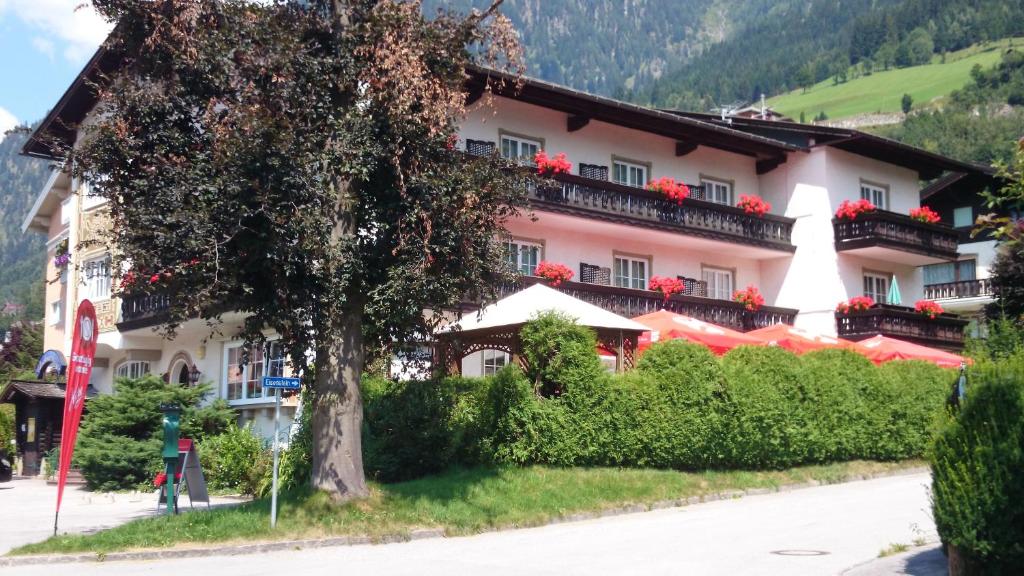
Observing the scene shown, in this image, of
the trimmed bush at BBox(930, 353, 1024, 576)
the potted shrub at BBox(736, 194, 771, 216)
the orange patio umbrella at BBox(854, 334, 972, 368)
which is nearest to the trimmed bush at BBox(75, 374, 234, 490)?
the orange patio umbrella at BBox(854, 334, 972, 368)

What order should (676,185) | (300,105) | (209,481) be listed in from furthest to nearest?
1. (676,185)
2. (209,481)
3. (300,105)

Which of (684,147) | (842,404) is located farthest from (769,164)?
(842,404)

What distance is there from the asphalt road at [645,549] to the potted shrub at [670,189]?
15101mm

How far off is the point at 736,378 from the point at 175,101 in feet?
35.4

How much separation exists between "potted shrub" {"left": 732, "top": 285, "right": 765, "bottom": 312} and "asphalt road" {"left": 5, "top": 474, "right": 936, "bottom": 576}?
15.3 meters

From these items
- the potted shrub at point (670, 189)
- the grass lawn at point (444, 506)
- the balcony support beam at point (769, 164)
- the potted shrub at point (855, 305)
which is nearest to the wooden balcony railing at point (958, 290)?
the potted shrub at point (855, 305)

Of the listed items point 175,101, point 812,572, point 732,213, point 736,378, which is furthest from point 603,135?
point 812,572

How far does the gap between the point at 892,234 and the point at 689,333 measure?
583 inches

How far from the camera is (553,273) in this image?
89.8ft

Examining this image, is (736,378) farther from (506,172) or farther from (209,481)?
(209,481)

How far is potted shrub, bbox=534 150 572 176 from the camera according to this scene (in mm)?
27484

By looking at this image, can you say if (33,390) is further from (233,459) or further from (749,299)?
(749,299)

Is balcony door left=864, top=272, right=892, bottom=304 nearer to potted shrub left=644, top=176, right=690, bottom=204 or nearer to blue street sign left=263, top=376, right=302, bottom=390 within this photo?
potted shrub left=644, top=176, right=690, bottom=204

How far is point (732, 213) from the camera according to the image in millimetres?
32562
